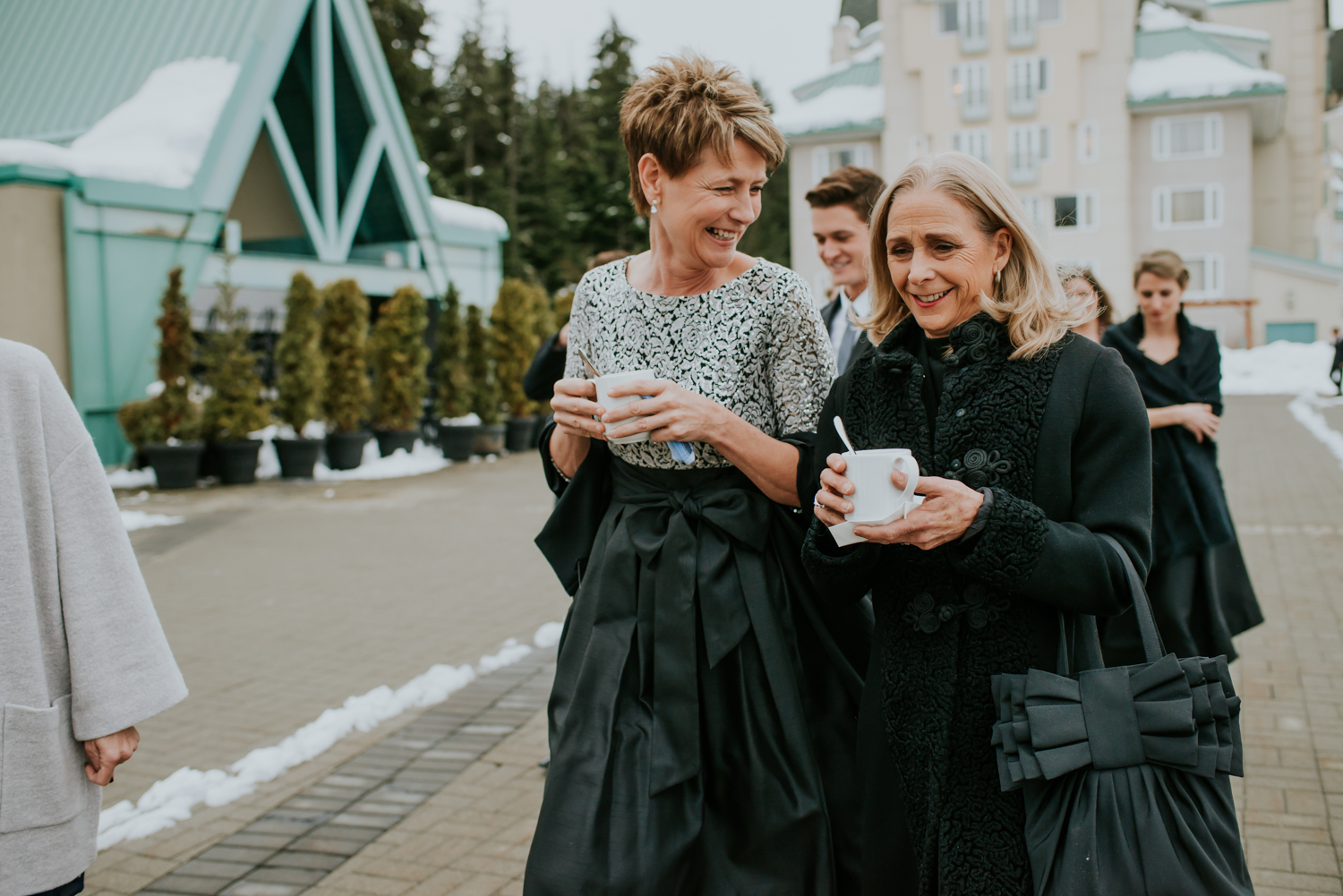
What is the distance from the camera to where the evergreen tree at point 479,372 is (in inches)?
674

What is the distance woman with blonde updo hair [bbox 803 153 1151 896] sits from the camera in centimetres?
195

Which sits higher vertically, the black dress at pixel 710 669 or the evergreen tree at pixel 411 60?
the evergreen tree at pixel 411 60

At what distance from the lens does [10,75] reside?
56.5 feet

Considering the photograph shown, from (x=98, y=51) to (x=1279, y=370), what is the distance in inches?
1281

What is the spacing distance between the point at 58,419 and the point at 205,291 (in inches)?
662

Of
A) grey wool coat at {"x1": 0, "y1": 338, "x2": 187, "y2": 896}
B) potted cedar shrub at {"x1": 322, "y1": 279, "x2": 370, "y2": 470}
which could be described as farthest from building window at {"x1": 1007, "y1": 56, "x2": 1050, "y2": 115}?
grey wool coat at {"x1": 0, "y1": 338, "x2": 187, "y2": 896}

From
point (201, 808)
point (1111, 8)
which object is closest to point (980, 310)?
point (201, 808)

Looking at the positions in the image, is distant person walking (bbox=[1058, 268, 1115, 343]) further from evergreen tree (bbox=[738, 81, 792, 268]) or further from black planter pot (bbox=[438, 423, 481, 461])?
evergreen tree (bbox=[738, 81, 792, 268])

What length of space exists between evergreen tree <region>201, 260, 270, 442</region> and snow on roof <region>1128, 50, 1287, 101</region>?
36005 mm

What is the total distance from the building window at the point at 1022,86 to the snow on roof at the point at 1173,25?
237 inches

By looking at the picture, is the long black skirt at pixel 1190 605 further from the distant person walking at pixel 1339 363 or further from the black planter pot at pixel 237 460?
the distant person walking at pixel 1339 363

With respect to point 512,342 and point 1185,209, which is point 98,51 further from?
point 1185,209


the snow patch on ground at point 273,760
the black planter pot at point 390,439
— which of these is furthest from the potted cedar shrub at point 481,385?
the snow patch on ground at point 273,760

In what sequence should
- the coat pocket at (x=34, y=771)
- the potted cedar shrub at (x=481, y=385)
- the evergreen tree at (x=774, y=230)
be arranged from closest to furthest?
the coat pocket at (x=34, y=771), the potted cedar shrub at (x=481, y=385), the evergreen tree at (x=774, y=230)
